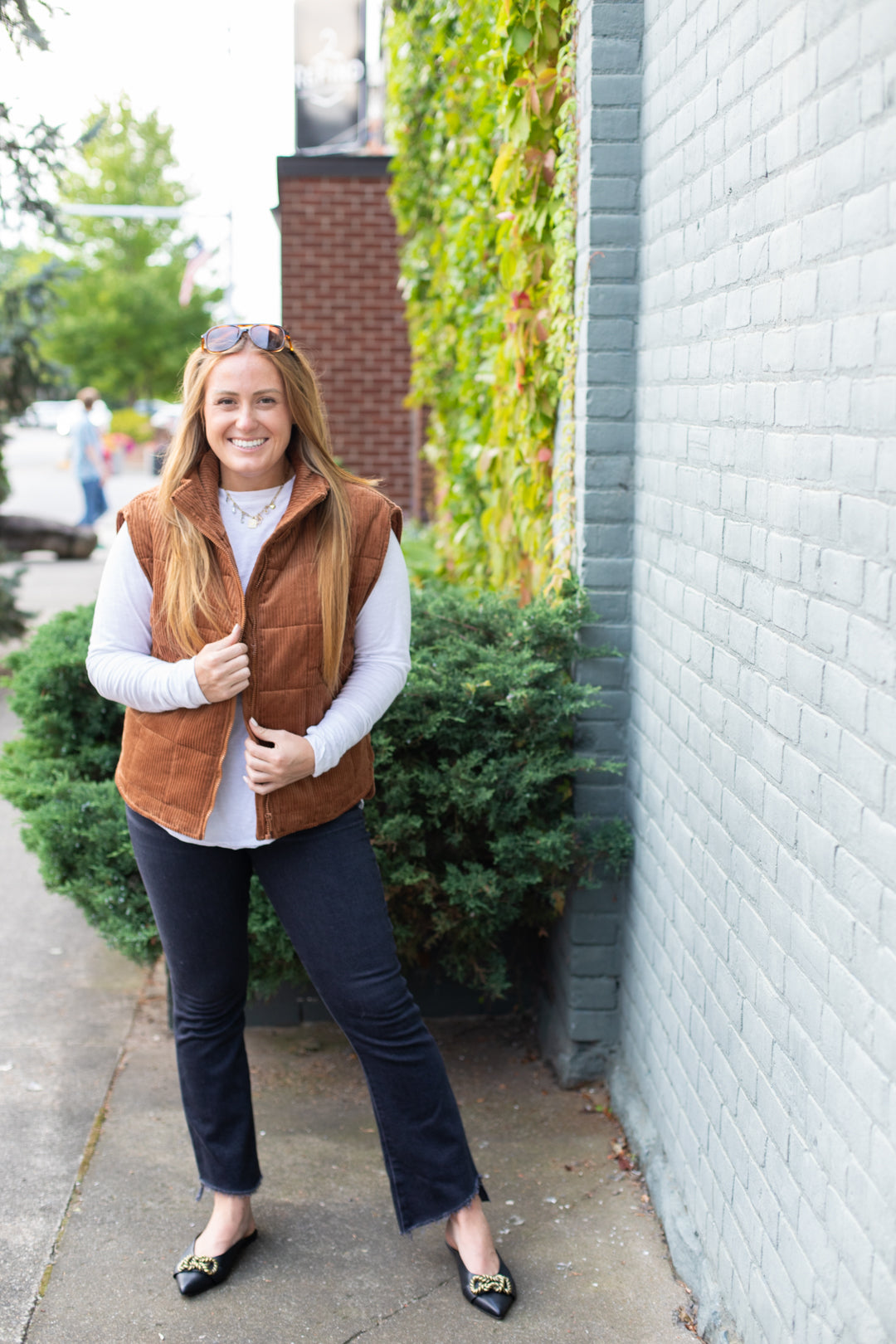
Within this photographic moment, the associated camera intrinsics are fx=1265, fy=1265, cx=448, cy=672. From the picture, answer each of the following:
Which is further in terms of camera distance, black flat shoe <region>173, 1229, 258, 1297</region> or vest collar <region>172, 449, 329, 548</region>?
black flat shoe <region>173, 1229, 258, 1297</region>

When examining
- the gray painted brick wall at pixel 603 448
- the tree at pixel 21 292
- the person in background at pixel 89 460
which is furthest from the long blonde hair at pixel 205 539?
the person in background at pixel 89 460

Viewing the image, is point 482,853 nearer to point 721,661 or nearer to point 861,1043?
point 721,661

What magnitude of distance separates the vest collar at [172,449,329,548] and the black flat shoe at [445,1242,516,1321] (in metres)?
1.62

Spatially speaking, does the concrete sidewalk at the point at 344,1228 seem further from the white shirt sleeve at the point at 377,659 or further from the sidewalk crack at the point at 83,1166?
the white shirt sleeve at the point at 377,659

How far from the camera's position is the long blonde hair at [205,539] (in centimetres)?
244

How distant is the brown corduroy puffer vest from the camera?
8.02ft

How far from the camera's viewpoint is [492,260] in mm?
5027

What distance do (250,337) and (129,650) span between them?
2.17ft

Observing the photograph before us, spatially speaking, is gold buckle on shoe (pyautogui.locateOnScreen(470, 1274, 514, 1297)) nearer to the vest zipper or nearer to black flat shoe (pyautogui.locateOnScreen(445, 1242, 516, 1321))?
black flat shoe (pyautogui.locateOnScreen(445, 1242, 516, 1321))

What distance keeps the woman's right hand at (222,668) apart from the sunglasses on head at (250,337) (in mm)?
561

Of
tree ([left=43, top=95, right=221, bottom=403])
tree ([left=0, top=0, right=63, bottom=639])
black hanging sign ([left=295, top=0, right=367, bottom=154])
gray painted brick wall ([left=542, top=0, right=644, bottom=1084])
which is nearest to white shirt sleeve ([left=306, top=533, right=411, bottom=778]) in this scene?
gray painted brick wall ([left=542, top=0, right=644, bottom=1084])

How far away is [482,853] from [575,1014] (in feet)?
1.77

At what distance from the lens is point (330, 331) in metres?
10.7

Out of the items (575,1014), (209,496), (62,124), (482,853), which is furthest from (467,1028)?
(62,124)
